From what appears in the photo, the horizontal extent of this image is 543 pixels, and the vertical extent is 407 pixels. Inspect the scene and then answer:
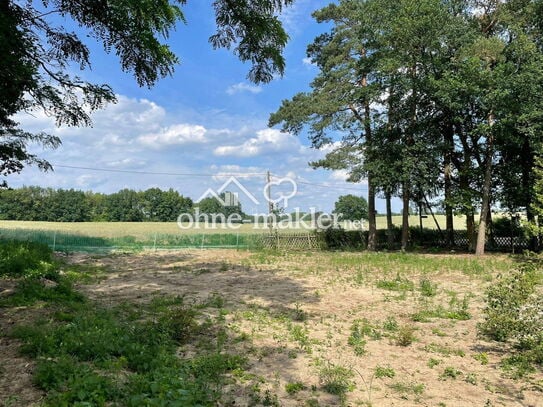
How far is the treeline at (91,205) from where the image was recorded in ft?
190

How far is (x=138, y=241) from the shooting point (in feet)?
77.1

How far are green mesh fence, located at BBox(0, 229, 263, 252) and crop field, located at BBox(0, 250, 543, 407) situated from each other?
44.4 ft

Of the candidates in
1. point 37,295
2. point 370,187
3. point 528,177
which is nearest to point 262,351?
point 37,295

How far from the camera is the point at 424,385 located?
13.7ft

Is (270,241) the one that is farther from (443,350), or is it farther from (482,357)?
(482,357)

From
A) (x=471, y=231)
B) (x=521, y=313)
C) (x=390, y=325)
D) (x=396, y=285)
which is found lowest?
(x=390, y=325)

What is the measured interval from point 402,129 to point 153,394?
20.2 metres

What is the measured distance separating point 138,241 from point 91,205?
44868 mm

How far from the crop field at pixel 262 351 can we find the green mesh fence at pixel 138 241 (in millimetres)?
13536

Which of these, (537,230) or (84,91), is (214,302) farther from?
(537,230)

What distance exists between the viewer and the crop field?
11.8ft

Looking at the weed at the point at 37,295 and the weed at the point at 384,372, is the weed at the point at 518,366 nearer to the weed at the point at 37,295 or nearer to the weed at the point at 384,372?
the weed at the point at 384,372

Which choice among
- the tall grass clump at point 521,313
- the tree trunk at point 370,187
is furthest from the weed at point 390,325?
the tree trunk at point 370,187

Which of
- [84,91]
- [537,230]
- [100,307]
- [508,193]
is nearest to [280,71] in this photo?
[84,91]
